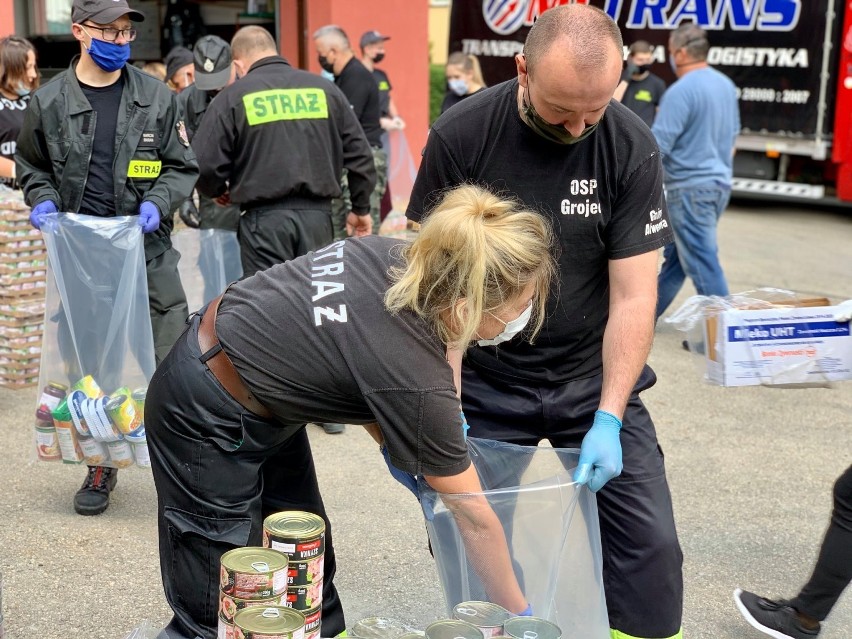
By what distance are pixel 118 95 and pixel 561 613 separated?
294 centimetres

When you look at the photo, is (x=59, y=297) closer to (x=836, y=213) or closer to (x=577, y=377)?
(x=577, y=377)

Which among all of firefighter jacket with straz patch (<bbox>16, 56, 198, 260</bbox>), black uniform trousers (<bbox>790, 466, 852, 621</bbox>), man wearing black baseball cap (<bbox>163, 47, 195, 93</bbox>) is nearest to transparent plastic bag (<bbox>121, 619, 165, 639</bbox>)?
black uniform trousers (<bbox>790, 466, 852, 621</bbox>)

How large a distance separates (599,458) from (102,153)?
2724 millimetres

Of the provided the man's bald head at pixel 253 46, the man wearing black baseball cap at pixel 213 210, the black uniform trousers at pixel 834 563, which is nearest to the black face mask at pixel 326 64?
the man wearing black baseball cap at pixel 213 210

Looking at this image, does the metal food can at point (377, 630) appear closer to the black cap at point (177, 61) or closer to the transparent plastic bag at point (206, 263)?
the transparent plastic bag at point (206, 263)

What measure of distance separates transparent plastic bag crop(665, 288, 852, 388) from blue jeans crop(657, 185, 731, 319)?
3.57 metres

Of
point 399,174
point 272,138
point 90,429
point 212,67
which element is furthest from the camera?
point 399,174

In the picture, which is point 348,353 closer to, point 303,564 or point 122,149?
point 303,564

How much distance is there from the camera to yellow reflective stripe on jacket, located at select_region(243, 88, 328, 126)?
16.4 feet

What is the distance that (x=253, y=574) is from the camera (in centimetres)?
196

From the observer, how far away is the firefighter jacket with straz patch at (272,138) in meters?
5.00

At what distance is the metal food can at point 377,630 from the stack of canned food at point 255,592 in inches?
11.6

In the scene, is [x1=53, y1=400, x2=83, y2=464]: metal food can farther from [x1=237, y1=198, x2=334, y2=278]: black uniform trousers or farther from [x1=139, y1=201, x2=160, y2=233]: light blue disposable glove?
[x1=237, y1=198, x2=334, y2=278]: black uniform trousers

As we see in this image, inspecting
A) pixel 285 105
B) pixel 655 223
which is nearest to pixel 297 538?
pixel 655 223
